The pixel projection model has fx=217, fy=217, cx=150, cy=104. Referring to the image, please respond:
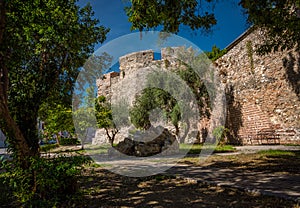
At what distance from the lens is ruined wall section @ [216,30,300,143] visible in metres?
9.97

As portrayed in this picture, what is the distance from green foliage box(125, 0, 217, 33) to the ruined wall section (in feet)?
23.4

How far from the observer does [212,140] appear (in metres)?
13.7

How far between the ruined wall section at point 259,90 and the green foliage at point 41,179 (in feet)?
33.7

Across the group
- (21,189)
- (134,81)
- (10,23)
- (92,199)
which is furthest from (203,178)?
(134,81)

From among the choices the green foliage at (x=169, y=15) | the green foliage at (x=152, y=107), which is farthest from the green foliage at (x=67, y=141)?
the green foliage at (x=169, y=15)

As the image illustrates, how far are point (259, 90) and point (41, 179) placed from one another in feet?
37.4

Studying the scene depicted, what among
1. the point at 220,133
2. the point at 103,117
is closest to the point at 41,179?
the point at 103,117

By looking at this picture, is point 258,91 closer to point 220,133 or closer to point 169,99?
point 220,133

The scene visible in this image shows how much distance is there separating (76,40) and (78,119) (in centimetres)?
1067

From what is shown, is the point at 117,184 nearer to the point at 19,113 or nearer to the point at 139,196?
the point at 139,196

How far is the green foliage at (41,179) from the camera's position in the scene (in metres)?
2.79

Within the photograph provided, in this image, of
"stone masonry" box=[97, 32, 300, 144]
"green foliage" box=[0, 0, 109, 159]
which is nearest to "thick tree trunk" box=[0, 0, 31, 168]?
"green foliage" box=[0, 0, 109, 159]

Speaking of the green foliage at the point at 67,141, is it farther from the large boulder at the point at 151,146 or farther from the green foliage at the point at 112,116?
the large boulder at the point at 151,146

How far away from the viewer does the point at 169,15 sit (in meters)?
4.47
